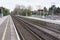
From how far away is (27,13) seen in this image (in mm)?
152000

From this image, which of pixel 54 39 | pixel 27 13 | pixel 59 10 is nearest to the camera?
pixel 54 39

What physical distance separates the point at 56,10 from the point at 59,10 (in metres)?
3.64

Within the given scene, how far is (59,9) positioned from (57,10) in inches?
75.9

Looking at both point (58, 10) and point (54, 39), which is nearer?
point (54, 39)

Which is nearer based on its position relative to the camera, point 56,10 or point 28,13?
point 56,10

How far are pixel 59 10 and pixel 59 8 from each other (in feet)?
14.6

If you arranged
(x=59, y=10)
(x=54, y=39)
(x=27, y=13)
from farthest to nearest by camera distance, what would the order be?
(x=27, y=13), (x=59, y=10), (x=54, y=39)

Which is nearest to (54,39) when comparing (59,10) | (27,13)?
(59,10)

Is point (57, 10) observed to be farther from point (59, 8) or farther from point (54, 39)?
point (54, 39)

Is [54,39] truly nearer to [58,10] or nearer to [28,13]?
[58,10]

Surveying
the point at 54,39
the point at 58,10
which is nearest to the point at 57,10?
the point at 58,10

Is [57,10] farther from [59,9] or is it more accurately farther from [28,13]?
[28,13]

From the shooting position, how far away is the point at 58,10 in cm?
13212

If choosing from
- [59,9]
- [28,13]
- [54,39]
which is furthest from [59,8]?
[54,39]
